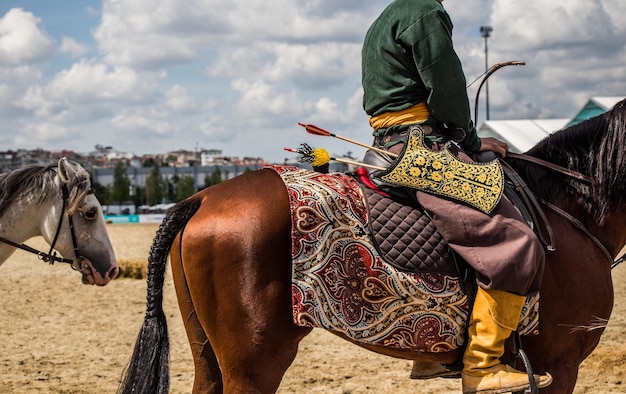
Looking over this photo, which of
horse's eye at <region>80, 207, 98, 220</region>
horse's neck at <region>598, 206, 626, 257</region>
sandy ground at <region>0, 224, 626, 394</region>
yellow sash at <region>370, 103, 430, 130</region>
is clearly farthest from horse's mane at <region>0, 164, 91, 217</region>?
horse's neck at <region>598, 206, 626, 257</region>

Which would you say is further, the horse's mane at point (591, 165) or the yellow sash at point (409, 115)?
the horse's mane at point (591, 165)

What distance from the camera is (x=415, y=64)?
Result: 4102 millimetres

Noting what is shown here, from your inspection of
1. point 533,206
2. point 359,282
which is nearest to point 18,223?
point 359,282

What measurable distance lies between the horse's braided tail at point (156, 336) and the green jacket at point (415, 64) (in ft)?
4.24

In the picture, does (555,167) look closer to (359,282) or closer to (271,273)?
(359,282)

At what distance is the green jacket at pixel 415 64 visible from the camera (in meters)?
4.01

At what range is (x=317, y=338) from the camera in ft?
31.5

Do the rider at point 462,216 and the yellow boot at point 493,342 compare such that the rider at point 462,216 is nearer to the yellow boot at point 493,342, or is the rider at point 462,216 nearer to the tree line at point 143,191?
the yellow boot at point 493,342

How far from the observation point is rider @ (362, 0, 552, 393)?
393 centimetres

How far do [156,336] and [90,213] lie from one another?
103 inches

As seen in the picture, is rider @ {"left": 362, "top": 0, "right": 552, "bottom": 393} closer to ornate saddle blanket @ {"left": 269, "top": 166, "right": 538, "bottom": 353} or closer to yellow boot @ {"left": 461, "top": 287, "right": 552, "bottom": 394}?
yellow boot @ {"left": 461, "top": 287, "right": 552, "bottom": 394}

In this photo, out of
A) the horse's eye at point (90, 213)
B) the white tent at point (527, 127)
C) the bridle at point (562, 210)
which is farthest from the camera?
the white tent at point (527, 127)

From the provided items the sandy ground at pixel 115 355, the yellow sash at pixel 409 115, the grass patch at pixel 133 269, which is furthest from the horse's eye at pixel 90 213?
the grass patch at pixel 133 269

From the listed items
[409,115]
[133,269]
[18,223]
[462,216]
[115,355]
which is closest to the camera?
[462,216]
